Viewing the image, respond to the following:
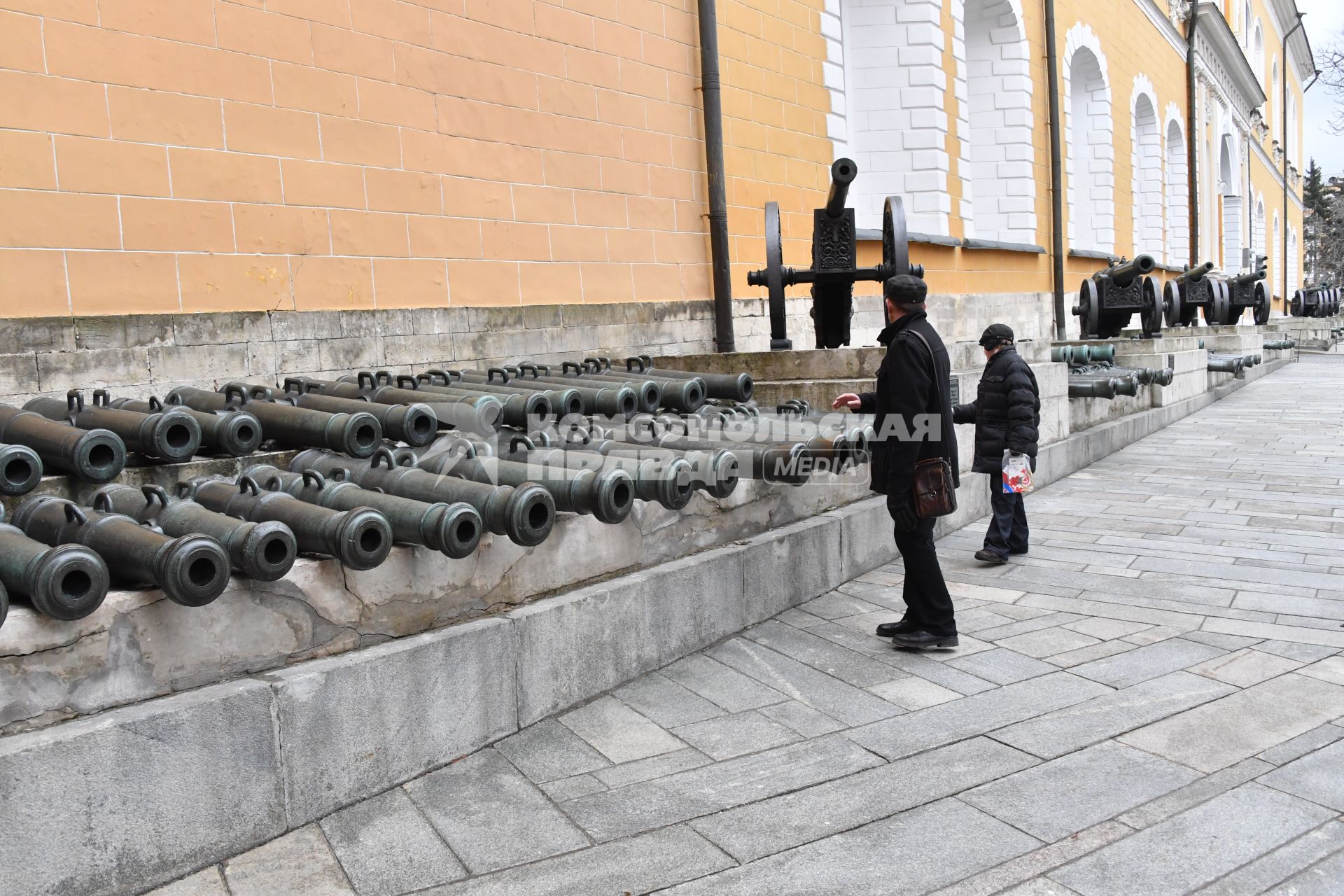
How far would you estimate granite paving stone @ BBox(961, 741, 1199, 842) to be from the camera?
2900mm

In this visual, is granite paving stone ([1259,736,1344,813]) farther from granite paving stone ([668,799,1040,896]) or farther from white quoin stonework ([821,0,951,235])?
white quoin stonework ([821,0,951,235])

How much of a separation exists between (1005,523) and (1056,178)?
13.1 metres

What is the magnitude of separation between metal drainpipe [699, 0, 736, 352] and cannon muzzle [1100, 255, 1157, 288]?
5669 mm

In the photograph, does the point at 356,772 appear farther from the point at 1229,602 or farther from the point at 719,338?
the point at 719,338

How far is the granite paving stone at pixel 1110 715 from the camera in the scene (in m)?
3.42

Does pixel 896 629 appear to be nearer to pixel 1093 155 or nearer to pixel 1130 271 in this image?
pixel 1130 271

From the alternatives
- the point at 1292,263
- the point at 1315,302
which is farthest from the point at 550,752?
the point at 1292,263

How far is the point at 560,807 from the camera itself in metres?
3.07

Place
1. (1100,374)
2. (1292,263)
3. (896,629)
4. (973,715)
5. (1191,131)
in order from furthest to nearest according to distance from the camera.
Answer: (1292,263)
(1191,131)
(1100,374)
(896,629)
(973,715)

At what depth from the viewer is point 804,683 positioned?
404cm

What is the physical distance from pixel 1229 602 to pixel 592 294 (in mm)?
4655

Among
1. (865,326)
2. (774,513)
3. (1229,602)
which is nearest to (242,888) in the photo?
(774,513)

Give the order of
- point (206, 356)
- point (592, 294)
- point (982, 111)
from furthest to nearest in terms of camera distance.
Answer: point (982, 111) → point (592, 294) → point (206, 356)

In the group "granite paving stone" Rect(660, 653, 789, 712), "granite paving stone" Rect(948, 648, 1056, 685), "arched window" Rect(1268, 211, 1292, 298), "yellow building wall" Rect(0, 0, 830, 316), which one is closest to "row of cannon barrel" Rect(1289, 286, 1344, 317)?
"arched window" Rect(1268, 211, 1292, 298)
